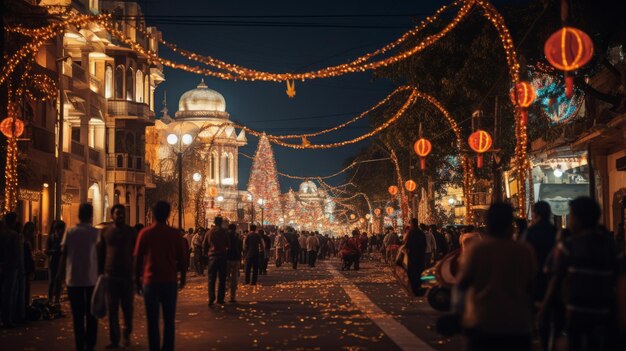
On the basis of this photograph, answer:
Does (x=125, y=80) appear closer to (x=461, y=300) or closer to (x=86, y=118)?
(x=86, y=118)

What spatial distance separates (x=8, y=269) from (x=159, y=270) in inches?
209

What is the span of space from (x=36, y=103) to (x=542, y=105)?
1887 centimetres

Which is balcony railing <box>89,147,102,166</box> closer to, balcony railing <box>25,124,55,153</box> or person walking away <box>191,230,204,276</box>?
balcony railing <box>25,124,55,153</box>

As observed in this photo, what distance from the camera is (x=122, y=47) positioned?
189 ft

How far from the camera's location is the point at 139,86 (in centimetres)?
6156

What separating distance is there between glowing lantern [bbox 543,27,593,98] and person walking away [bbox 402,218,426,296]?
6.47 meters

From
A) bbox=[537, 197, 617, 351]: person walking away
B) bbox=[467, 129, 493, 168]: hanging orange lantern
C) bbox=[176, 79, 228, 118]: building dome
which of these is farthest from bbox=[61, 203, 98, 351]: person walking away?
bbox=[176, 79, 228, 118]: building dome

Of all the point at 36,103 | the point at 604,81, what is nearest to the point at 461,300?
the point at 604,81

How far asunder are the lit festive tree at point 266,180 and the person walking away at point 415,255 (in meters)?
121

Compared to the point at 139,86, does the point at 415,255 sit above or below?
below

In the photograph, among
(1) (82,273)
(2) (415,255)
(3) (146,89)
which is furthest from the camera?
(3) (146,89)

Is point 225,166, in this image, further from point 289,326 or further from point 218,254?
point 289,326

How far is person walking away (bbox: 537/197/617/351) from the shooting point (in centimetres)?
841

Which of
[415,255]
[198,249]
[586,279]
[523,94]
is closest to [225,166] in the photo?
[198,249]
